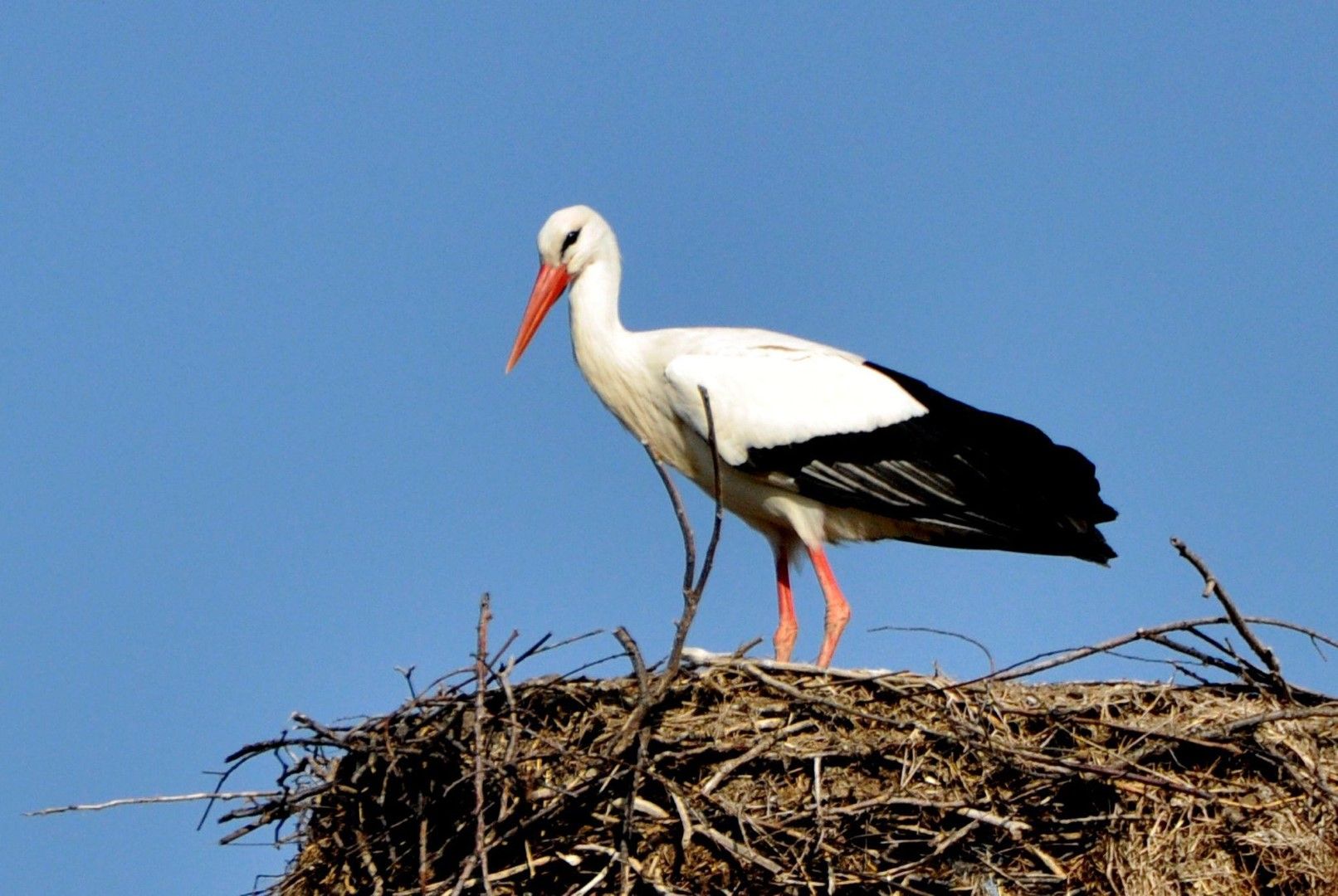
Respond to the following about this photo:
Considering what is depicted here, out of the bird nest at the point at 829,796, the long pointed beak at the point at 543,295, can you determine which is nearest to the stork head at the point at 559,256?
the long pointed beak at the point at 543,295

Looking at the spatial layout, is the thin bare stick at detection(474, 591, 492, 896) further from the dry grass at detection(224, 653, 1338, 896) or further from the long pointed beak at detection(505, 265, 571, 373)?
the long pointed beak at detection(505, 265, 571, 373)

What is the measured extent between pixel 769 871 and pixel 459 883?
0.82 metres

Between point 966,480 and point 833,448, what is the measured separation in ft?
1.51

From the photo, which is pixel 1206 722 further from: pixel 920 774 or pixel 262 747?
pixel 262 747

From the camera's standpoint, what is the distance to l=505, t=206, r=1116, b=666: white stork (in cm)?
691

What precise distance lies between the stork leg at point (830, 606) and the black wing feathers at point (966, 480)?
0.27 metres

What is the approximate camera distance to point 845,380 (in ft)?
23.4

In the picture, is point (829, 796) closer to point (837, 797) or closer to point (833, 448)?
point (837, 797)

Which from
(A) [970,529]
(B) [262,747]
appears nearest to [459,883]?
(B) [262,747]

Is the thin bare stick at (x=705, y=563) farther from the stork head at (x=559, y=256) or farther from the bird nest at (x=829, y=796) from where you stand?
the stork head at (x=559, y=256)

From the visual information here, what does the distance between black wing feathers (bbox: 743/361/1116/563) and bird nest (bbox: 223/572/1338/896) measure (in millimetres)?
1259

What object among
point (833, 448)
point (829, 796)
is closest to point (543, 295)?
point (833, 448)

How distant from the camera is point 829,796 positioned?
5.43m

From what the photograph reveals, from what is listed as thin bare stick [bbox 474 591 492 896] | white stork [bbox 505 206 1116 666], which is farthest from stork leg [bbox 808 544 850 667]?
thin bare stick [bbox 474 591 492 896]
